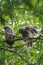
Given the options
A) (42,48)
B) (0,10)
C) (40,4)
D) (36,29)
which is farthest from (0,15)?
(42,48)

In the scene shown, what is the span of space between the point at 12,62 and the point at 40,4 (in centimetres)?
299

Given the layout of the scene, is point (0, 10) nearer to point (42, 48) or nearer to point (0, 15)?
point (0, 15)

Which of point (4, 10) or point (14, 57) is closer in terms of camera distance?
point (4, 10)

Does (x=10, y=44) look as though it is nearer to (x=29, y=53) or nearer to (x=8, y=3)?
(x=29, y=53)

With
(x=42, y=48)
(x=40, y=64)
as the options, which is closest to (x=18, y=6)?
(x=40, y=64)

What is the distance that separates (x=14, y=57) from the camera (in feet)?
21.0

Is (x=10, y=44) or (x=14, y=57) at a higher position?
(x=10, y=44)

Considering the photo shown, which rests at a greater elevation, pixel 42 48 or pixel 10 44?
pixel 10 44

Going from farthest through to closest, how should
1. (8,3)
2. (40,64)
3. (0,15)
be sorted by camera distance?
1. (40,64)
2. (0,15)
3. (8,3)

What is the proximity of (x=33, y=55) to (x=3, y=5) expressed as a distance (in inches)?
107

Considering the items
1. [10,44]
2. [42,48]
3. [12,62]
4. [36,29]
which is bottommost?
[12,62]

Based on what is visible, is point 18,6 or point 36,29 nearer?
point 18,6

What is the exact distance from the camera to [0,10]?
A: 3.77 meters

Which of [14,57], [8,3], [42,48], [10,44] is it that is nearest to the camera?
[8,3]
